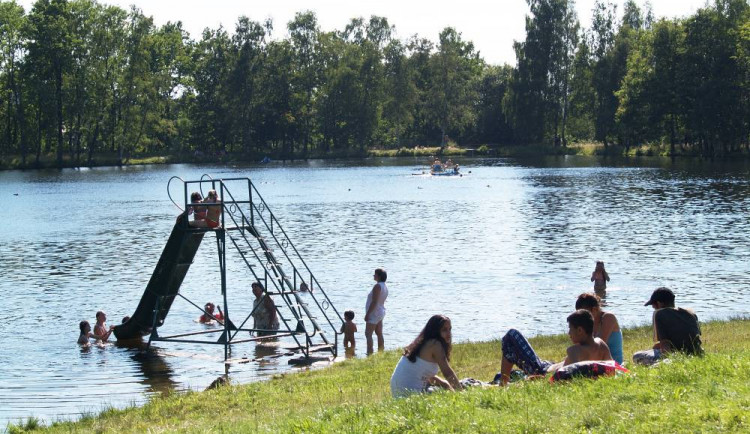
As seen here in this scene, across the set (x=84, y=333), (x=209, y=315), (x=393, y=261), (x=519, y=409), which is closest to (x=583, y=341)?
(x=519, y=409)

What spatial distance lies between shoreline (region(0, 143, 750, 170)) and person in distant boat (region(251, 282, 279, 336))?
104m

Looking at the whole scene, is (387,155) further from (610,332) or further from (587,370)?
(587,370)

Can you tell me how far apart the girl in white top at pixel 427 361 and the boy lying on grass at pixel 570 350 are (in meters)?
0.84

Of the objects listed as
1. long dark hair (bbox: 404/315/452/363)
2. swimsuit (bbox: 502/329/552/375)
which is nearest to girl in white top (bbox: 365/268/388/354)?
swimsuit (bbox: 502/329/552/375)

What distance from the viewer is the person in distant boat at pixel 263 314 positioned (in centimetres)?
2342

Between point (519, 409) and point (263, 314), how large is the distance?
48.1 ft

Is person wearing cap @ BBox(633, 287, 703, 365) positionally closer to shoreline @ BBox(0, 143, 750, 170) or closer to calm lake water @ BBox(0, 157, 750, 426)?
calm lake water @ BBox(0, 157, 750, 426)

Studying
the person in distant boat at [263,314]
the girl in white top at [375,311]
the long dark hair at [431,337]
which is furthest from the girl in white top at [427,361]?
the person in distant boat at [263,314]

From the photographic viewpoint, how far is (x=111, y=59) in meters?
133

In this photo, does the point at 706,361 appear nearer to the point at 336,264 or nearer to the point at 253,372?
the point at 253,372

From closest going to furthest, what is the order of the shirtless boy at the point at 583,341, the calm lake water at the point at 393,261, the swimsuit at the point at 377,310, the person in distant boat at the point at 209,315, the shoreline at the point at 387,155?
the shirtless boy at the point at 583,341, the swimsuit at the point at 377,310, the calm lake water at the point at 393,261, the person in distant boat at the point at 209,315, the shoreline at the point at 387,155

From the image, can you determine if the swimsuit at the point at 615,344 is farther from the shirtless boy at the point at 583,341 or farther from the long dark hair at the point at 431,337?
the long dark hair at the point at 431,337

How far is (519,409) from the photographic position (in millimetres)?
9828

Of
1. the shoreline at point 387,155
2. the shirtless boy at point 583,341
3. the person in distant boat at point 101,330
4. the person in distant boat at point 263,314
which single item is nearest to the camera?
the shirtless boy at point 583,341
